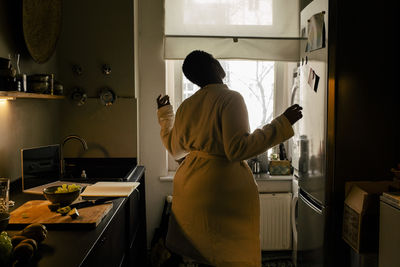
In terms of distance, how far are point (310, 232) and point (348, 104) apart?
33.7 inches

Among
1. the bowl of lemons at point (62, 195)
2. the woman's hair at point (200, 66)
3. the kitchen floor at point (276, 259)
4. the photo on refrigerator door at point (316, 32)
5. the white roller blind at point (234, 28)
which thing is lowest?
the kitchen floor at point (276, 259)

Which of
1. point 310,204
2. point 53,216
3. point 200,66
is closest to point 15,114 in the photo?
point 53,216

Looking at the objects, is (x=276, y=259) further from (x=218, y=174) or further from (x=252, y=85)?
(x=218, y=174)

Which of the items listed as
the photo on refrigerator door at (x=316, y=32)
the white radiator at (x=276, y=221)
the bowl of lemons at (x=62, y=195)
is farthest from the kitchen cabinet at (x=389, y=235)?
the bowl of lemons at (x=62, y=195)

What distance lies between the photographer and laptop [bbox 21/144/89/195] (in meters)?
1.96

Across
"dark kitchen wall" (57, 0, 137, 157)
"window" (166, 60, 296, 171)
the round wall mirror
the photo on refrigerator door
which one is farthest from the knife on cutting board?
"window" (166, 60, 296, 171)

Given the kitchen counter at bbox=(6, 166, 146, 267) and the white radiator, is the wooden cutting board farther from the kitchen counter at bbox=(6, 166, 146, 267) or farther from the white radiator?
the white radiator

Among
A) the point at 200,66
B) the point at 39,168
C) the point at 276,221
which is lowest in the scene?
the point at 276,221

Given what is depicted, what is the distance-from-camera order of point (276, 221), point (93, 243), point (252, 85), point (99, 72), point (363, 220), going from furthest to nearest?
point (252, 85) < point (276, 221) < point (99, 72) < point (363, 220) < point (93, 243)

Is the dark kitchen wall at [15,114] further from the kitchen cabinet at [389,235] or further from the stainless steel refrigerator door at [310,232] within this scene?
the kitchen cabinet at [389,235]

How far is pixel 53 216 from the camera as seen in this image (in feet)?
4.88

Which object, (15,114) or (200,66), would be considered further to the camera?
(15,114)

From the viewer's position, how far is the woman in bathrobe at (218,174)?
1.71m

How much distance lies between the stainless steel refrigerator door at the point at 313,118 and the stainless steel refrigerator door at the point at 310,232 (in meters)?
0.08
